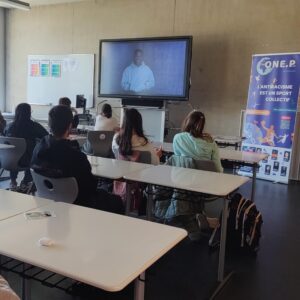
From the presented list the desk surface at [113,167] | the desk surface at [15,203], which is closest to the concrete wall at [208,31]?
the desk surface at [113,167]

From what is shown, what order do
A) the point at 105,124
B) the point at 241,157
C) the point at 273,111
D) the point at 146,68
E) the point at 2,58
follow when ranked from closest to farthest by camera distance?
the point at 241,157 → the point at 105,124 → the point at 273,111 → the point at 146,68 → the point at 2,58

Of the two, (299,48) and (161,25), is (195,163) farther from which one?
(161,25)

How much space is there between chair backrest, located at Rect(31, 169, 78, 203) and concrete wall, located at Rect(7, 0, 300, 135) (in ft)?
15.4

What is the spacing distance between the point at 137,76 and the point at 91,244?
A: 594 cm

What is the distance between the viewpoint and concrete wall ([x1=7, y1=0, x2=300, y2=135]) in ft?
19.4

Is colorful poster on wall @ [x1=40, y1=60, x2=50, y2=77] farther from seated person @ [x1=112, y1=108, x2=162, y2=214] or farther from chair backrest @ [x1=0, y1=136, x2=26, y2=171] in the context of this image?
seated person @ [x1=112, y1=108, x2=162, y2=214]

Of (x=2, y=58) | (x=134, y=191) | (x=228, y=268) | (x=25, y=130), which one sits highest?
(x=2, y=58)

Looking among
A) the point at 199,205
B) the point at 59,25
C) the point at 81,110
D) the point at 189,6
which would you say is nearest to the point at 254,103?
the point at 189,6

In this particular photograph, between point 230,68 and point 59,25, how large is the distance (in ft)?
14.0

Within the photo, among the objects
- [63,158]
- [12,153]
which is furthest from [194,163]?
[12,153]

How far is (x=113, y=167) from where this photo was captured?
2.81m

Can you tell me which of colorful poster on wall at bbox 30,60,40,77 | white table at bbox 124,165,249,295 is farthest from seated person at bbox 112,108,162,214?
colorful poster on wall at bbox 30,60,40,77

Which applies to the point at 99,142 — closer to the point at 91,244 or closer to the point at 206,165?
the point at 206,165

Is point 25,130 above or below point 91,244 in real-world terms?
above
